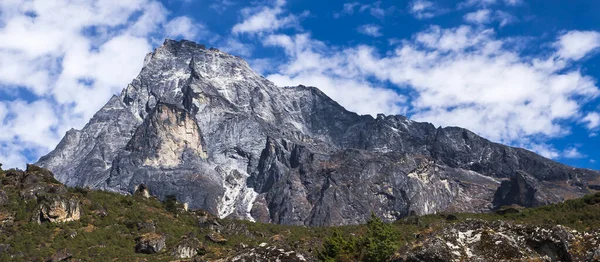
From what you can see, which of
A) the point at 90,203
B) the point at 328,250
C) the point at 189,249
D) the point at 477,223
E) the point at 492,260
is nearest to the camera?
the point at 492,260

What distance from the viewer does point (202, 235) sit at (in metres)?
113

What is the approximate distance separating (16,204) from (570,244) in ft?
323

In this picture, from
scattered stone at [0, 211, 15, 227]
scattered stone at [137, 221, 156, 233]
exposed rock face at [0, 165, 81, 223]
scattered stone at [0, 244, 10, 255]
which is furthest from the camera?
scattered stone at [137, 221, 156, 233]

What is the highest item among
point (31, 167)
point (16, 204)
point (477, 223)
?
point (31, 167)

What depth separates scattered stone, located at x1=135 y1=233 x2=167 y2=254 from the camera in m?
94.2

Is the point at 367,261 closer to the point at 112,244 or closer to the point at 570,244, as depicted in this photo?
the point at 570,244

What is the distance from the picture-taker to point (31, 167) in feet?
400

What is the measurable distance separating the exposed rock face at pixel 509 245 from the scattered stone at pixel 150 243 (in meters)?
82.1

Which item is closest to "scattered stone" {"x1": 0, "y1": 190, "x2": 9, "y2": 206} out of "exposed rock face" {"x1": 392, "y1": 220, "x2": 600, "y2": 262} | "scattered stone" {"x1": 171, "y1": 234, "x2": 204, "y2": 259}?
"scattered stone" {"x1": 171, "y1": 234, "x2": 204, "y2": 259}

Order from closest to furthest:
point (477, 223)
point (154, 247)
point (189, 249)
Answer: point (477, 223)
point (189, 249)
point (154, 247)

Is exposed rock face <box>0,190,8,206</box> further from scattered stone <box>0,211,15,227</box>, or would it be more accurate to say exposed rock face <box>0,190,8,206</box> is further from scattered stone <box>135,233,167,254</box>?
scattered stone <box>135,233,167,254</box>

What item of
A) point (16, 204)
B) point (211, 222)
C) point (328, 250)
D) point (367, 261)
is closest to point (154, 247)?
point (16, 204)

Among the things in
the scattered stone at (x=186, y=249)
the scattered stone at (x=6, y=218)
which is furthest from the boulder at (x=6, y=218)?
the scattered stone at (x=186, y=249)

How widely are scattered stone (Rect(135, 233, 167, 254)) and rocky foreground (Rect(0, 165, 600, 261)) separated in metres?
0.16
